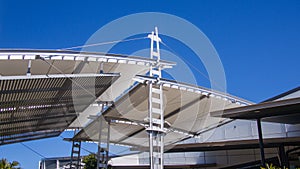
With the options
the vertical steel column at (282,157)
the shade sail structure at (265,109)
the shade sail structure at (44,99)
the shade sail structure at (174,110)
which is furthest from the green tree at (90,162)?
the shade sail structure at (265,109)

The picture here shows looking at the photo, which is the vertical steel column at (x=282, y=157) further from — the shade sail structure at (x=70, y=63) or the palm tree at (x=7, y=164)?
the palm tree at (x=7, y=164)

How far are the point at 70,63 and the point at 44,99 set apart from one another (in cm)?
584

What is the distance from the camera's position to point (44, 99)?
17359 millimetres

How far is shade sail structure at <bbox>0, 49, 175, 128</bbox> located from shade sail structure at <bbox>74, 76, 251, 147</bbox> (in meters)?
0.77

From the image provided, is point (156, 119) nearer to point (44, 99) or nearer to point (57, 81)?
point (57, 81)

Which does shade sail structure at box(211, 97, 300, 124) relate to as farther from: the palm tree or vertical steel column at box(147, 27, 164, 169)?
the palm tree

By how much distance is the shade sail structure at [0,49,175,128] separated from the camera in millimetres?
11003

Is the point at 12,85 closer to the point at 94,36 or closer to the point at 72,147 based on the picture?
the point at 94,36

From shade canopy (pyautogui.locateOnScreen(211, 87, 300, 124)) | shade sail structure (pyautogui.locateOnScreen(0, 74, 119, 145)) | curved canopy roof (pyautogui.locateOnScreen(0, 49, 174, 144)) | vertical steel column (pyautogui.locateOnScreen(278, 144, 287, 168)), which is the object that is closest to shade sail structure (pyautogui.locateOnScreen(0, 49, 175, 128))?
curved canopy roof (pyautogui.locateOnScreen(0, 49, 174, 144))

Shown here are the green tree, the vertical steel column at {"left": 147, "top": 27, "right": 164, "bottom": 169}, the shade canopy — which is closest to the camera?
the shade canopy

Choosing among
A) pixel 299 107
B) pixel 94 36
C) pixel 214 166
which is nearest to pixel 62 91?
pixel 94 36

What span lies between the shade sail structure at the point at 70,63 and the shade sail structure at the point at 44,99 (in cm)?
27

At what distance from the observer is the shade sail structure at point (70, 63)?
433 inches

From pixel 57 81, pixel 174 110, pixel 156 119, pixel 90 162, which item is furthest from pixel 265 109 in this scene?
pixel 90 162
